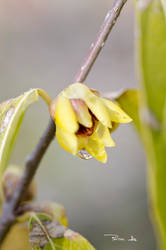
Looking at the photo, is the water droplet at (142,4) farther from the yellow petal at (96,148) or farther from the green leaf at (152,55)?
the yellow petal at (96,148)

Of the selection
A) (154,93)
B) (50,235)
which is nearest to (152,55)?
(154,93)

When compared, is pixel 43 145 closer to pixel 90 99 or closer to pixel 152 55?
pixel 90 99

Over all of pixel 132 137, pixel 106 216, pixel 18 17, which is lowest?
pixel 106 216

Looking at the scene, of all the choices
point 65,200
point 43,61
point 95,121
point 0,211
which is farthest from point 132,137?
point 95,121

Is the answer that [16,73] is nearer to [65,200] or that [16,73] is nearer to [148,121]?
[65,200]

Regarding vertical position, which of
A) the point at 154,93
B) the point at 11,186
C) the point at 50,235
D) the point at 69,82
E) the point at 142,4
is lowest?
the point at 50,235

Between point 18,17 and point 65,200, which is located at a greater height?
point 18,17

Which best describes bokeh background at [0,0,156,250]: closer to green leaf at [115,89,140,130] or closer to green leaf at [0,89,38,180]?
green leaf at [115,89,140,130]
